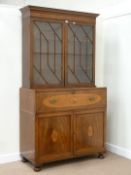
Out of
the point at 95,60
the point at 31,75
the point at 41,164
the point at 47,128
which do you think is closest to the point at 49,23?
the point at 31,75

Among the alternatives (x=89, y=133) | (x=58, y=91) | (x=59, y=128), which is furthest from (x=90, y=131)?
(x=58, y=91)

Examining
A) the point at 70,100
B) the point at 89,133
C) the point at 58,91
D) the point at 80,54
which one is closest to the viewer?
the point at 58,91

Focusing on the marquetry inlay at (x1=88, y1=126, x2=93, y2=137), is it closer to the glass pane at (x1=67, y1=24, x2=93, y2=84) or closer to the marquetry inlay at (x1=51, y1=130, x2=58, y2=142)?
the marquetry inlay at (x1=51, y1=130, x2=58, y2=142)

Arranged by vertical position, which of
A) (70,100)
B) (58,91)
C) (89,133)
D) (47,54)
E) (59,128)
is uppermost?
(47,54)

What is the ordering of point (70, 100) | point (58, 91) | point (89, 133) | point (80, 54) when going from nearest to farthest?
point (58, 91) → point (70, 100) → point (89, 133) → point (80, 54)

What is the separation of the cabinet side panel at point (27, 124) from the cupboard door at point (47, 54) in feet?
0.74

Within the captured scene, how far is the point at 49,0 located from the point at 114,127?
7.22 feet

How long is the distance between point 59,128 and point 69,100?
37cm

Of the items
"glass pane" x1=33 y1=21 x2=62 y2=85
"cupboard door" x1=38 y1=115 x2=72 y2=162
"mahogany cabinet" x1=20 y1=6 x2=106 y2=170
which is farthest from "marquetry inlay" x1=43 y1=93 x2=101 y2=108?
"glass pane" x1=33 y1=21 x2=62 y2=85

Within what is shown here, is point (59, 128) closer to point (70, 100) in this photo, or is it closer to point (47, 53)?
point (70, 100)

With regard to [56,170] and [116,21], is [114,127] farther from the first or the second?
[116,21]

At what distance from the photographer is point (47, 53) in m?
3.79

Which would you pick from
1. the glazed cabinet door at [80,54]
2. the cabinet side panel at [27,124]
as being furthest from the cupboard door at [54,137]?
the glazed cabinet door at [80,54]

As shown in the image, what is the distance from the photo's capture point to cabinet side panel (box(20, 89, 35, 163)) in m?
3.56
